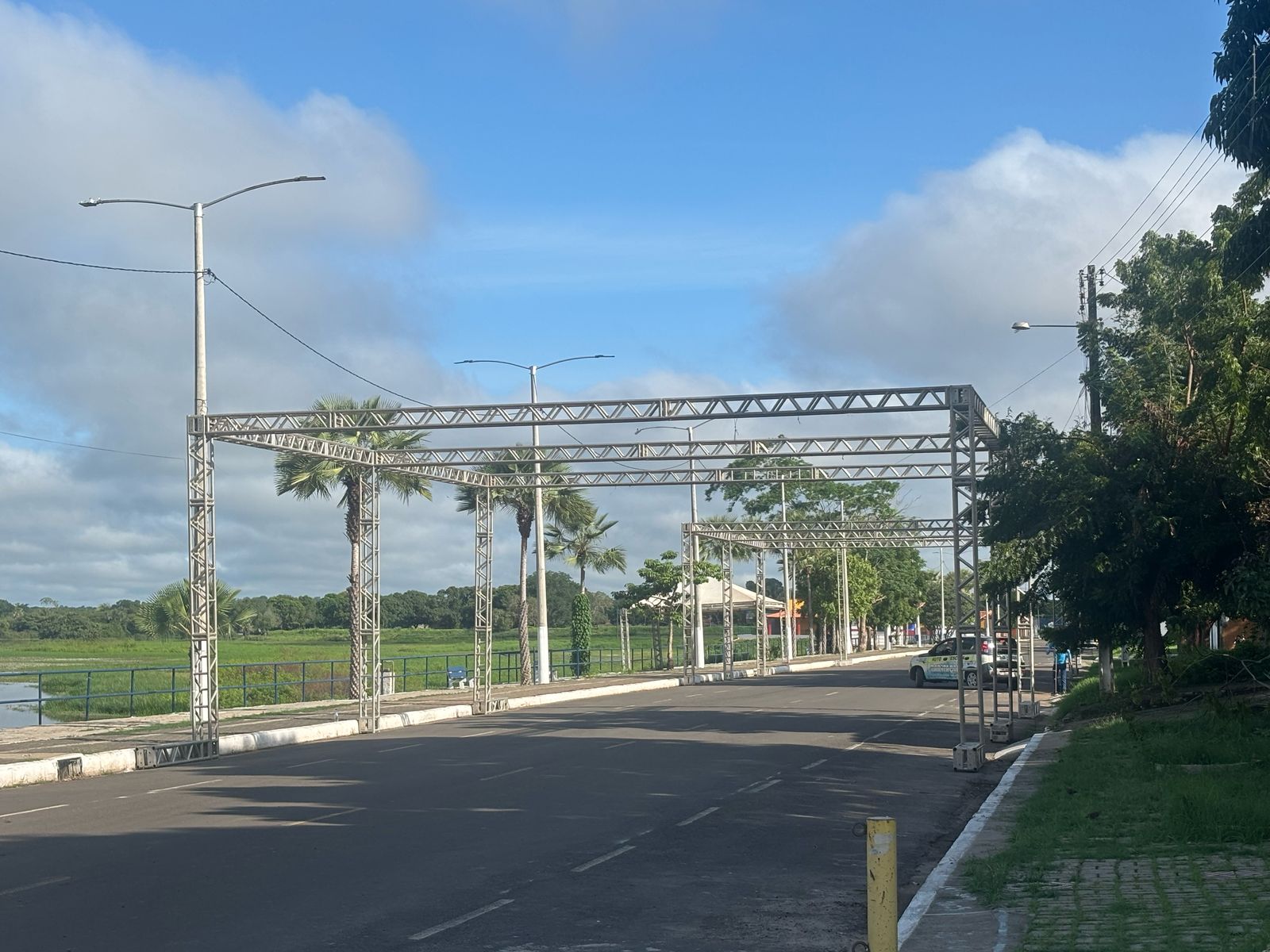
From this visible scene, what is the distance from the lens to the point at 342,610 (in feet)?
428

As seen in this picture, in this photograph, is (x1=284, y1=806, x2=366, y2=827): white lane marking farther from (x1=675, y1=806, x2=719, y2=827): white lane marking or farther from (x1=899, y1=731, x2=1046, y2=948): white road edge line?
(x1=899, y1=731, x2=1046, y2=948): white road edge line

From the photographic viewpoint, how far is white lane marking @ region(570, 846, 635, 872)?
38.1 ft

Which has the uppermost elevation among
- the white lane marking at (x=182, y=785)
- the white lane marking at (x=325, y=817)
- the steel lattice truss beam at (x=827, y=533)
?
the steel lattice truss beam at (x=827, y=533)

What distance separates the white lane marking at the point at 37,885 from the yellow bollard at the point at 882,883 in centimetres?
763

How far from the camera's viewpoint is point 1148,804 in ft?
44.8

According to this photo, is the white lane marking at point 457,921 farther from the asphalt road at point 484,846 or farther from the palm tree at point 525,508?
the palm tree at point 525,508

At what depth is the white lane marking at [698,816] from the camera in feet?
47.4

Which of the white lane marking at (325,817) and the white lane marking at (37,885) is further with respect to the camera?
the white lane marking at (325,817)

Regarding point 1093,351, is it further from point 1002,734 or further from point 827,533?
point 827,533

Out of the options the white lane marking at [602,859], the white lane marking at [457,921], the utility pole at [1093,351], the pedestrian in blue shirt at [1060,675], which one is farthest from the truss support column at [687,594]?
the white lane marking at [457,921]

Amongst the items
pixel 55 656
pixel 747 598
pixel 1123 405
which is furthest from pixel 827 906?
pixel 55 656

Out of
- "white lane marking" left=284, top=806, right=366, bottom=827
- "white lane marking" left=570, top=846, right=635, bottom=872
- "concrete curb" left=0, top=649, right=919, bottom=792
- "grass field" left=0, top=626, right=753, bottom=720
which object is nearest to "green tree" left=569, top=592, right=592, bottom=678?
"grass field" left=0, top=626, right=753, bottom=720

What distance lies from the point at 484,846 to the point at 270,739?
1566cm

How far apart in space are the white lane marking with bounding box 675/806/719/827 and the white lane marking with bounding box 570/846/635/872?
1.70m
